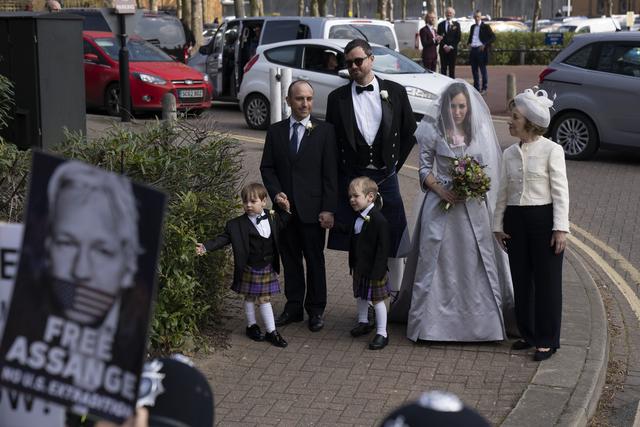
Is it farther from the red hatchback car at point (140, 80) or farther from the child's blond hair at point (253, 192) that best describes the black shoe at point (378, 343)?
the red hatchback car at point (140, 80)

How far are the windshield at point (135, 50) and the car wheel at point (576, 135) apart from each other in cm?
839

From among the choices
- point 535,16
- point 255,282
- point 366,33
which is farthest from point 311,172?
point 535,16

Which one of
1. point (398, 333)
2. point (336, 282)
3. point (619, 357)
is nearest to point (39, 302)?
point (398, 333)

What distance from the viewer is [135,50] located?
66.2ft

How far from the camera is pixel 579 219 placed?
1131 cm

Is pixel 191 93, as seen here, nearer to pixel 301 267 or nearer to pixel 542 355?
pixel 301 267

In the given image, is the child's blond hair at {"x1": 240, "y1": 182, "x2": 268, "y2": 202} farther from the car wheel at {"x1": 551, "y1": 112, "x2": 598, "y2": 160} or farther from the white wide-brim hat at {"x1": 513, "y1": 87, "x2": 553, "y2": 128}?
the car wheel at {"x1": 551, "y1": 112, "x2": 598, "y2": 160}

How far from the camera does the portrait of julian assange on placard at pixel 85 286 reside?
2301mm

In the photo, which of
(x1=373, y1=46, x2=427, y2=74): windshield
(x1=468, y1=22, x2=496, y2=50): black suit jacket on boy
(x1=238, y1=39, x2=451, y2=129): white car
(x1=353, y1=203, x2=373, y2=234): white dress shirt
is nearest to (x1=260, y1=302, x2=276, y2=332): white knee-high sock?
(x1=353, y1=203, x2=373, y2=234): white dress shirt

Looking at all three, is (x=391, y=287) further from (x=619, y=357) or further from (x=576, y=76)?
(x=576, y=76)

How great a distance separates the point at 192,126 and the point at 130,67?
39.6 ft

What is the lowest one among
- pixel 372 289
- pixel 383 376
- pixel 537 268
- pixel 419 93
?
pixel 383 376

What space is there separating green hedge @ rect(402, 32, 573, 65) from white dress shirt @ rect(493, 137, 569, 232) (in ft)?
107

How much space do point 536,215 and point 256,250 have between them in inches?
67.8
